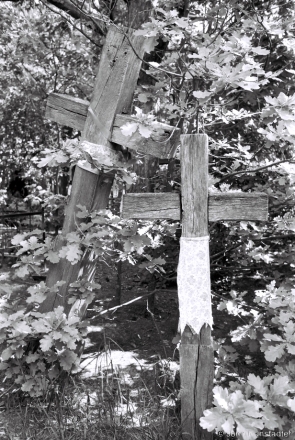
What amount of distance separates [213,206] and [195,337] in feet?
2.24

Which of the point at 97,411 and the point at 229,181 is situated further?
the point at 229,181

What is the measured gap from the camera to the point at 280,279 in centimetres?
341

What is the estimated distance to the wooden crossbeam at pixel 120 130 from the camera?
→ 2533 mm

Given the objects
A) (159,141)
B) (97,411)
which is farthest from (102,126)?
(97,411)

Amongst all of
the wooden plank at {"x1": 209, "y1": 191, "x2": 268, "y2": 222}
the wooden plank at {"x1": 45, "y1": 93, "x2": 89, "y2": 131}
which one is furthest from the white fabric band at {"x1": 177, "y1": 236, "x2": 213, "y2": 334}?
the wooden plank at {"x1": 45, "y1": 93, "x2": 89, "y2": 131}

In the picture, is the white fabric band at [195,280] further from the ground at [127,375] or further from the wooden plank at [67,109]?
the wooden plank at [67,109]

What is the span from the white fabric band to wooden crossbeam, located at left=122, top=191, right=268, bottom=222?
0.51ft

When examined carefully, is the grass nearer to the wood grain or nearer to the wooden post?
the wooden post

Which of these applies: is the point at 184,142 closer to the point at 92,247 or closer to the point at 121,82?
the point at 121,82

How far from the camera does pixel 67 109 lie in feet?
9.58

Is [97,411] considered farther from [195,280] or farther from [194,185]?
[194,185]

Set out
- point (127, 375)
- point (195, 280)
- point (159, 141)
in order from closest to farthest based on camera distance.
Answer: point (195, 280) → point (159, 141) → point (127, 375)

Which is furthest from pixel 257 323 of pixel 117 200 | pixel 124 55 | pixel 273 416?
pixel 117 200

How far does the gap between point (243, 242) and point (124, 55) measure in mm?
1592
